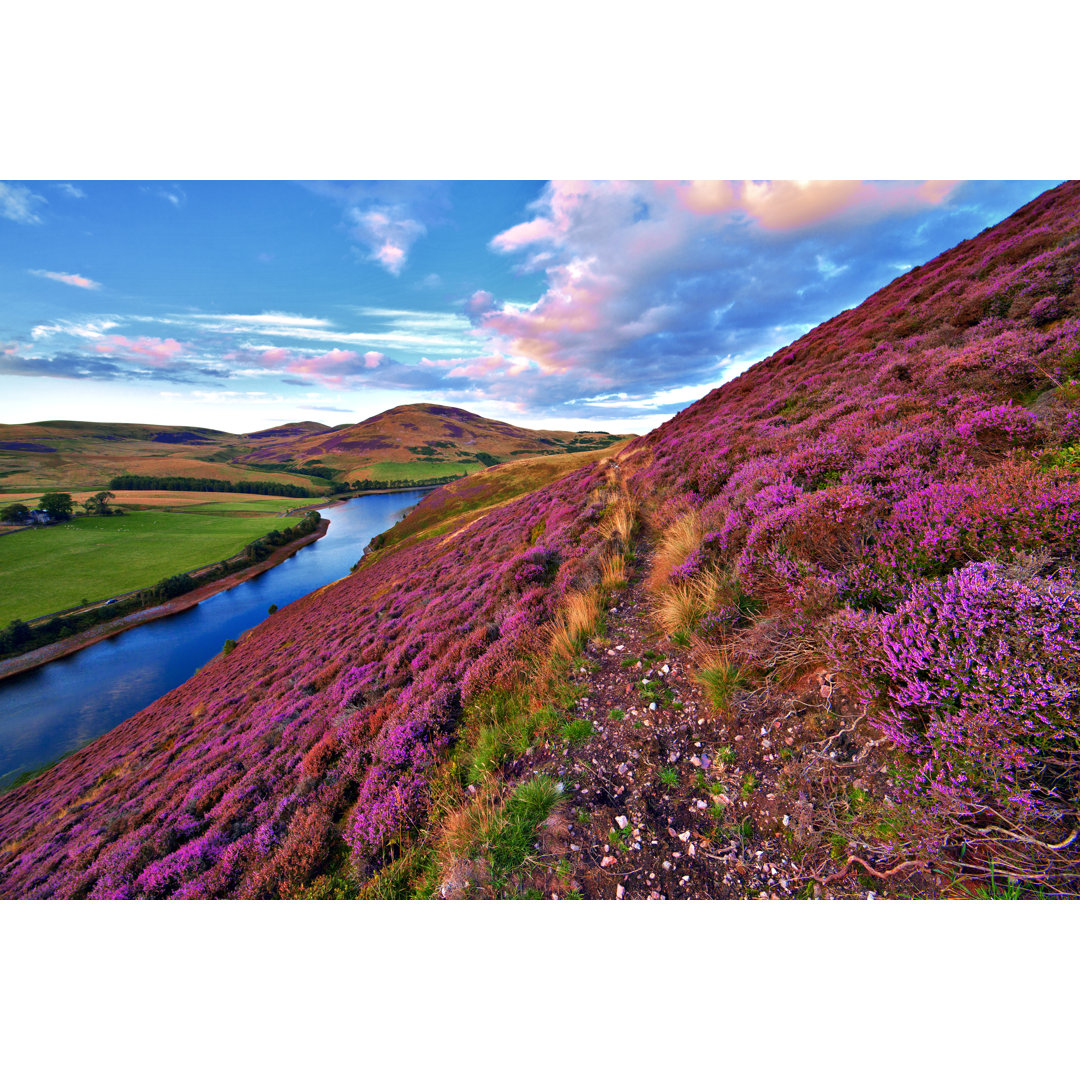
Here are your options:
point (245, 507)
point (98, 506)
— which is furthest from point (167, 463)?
point (98, 506)

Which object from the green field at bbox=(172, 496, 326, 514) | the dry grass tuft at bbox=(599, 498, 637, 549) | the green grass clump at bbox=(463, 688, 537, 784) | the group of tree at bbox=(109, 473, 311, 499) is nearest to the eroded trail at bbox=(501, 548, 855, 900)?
the green grass clump at bbox=(463, 688, 537, 784)

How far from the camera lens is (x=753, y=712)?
312 centimetres

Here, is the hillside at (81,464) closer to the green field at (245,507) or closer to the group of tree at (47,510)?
the group of tree at (47,510)

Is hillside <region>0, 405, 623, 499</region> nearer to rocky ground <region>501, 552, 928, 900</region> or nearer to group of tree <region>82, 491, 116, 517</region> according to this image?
group of tree <region>82, 491, 116, 517</region>

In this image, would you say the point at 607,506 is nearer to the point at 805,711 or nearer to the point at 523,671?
the point at 523,671

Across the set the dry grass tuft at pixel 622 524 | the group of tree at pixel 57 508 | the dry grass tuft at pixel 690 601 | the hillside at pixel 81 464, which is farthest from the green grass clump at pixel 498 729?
the hillside at pixel 81 464

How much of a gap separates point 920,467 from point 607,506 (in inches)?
271

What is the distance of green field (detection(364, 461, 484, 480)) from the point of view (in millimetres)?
146125

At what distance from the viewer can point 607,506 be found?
10789 millimetres

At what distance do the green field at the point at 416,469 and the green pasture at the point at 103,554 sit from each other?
2908 inches

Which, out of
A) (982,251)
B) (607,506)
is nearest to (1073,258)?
(982,251)

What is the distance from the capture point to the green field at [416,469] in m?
146

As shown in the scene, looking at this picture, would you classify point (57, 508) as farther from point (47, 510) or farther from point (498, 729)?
point (498, 729)

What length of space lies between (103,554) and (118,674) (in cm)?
3101
